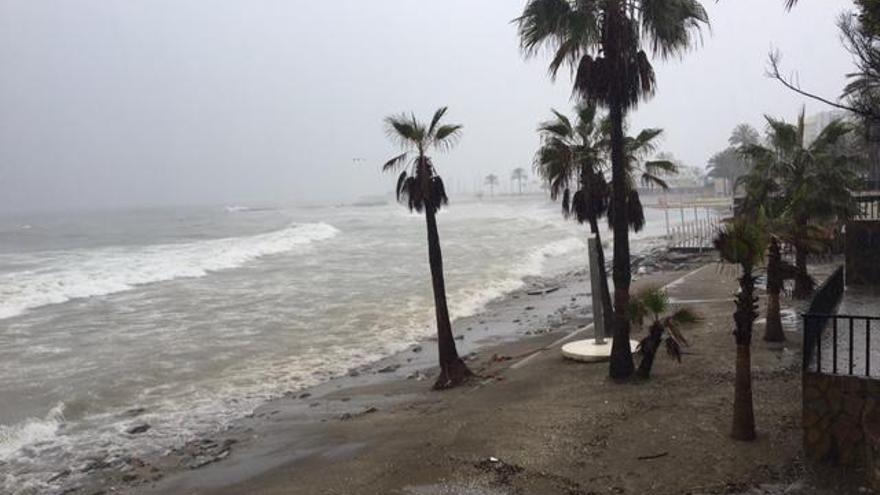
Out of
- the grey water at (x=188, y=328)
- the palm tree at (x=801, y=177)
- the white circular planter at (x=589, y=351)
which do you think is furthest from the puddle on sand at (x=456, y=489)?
the palm tree at (x=801, y=177)

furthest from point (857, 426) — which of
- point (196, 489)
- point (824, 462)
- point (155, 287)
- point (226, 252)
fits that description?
point (226, 252)

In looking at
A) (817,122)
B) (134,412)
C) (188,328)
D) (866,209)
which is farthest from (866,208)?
(817,122)

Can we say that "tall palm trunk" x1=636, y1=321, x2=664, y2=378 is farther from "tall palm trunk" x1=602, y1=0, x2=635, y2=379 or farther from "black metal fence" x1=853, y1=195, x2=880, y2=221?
"black metal fence" x1=853, y1=195, x2=880, y2=221

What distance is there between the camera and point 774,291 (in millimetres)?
12570

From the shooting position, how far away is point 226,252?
173 ft

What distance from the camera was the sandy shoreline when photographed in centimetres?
845

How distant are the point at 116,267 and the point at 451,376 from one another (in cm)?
3569

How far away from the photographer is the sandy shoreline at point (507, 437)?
845 cm

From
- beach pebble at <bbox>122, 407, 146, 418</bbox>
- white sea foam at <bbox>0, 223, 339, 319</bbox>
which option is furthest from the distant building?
white sea foam at <bbox>0, 223, 339, 319</bbox>

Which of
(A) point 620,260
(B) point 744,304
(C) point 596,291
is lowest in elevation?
(C) point 596,291

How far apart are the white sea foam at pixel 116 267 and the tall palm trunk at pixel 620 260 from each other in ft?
82.6

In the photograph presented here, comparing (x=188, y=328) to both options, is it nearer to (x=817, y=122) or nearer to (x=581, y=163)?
(x=581, y=163)

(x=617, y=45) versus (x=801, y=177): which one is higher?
(x=617, y=45)

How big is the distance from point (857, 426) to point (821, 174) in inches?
382
